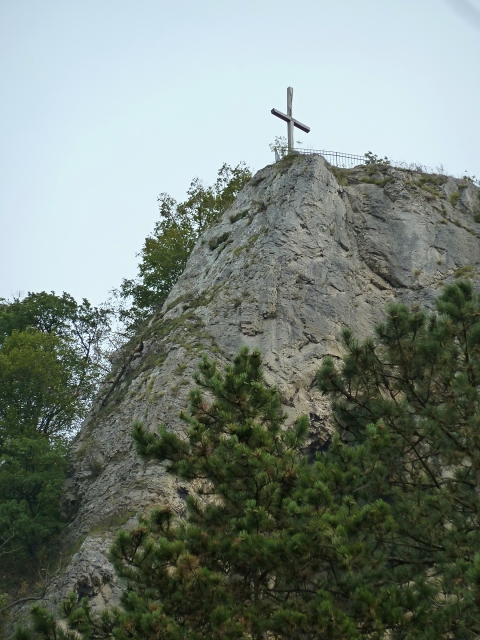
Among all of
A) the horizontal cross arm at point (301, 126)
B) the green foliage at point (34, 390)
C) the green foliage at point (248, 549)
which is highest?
the horizontal cross arm at point (301, 126)

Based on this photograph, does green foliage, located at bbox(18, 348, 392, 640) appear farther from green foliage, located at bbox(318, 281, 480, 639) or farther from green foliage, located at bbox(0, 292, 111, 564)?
green foliage, located at bbox(0, 292, 111, 564)

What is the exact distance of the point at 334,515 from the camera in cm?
1127

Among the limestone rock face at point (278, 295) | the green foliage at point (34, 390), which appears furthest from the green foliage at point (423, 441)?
the green foliage at point (34, 390)

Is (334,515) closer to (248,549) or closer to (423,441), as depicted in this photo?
(248,549)

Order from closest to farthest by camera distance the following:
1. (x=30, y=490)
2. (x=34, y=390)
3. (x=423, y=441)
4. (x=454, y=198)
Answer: (x=423, y=441), (x=30, y=490), (x=34, y=390), (x=454, y=198)

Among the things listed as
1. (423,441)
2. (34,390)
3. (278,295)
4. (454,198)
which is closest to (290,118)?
(454,198)

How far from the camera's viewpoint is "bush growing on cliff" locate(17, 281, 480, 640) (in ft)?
35.6

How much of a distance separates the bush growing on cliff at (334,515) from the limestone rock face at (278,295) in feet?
Answer: 18.7

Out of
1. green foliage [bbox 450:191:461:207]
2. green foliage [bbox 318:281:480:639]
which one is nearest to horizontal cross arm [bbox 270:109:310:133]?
green foliage [bbox 450:191:461:207]

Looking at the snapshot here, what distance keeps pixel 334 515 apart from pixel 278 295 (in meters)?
12.8

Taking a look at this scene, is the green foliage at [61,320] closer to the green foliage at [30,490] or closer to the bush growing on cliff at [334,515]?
the green foliage at [30,490]

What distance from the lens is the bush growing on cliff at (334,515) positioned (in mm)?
10852

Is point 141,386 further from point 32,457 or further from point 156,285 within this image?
point 156,285

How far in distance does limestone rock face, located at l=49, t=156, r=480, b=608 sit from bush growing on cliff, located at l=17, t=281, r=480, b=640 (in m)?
5.71
